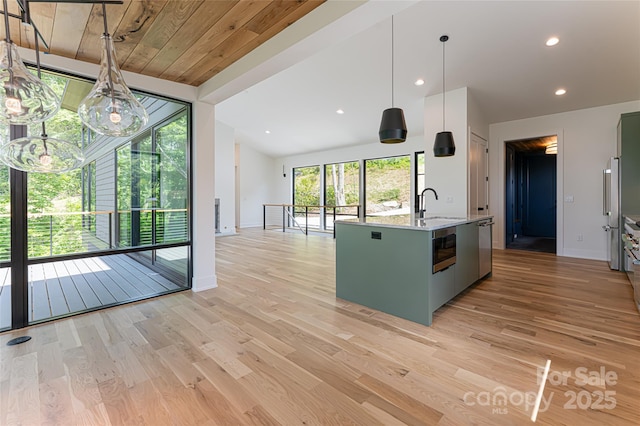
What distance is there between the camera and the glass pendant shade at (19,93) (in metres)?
1.12

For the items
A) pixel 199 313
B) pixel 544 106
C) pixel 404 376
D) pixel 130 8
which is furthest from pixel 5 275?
pixel 544 106

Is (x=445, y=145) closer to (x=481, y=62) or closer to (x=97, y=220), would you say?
(x=481, y=62)

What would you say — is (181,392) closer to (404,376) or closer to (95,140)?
Answer: (404,376)

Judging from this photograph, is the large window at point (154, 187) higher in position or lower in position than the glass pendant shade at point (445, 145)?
lower

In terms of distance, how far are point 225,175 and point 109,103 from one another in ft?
25.2

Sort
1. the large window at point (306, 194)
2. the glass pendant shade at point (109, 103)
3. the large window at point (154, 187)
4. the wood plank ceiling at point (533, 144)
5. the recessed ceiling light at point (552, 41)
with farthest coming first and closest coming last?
the large window at point (306, 194) → the wood plank ceiling at point (533, 144) → the recessed ceiling light at point (552, 41) → the large window at point (154, 187) → the glass pendant shade at point (109, 103)

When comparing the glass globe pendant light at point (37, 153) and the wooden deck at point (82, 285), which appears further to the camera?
the wooden deck at point (82, 285)

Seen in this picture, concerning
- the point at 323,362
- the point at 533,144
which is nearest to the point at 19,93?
the point at 323,362

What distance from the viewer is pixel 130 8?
6.43ft

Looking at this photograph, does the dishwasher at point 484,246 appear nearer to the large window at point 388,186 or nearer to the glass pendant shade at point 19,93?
the large window at point 388,186

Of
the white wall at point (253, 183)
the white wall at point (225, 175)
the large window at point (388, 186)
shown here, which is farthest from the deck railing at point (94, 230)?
the white wall at point (253, 183)

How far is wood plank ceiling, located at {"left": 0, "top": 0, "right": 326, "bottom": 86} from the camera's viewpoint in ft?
6.50

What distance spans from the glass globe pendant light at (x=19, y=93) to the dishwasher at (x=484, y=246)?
13.0 feet

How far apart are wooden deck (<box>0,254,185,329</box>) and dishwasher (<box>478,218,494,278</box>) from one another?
150 inches
